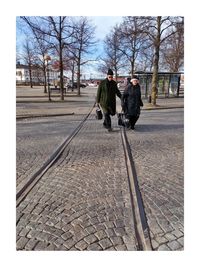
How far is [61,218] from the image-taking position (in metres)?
2.77

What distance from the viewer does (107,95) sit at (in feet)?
23.9

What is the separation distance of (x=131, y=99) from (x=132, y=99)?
3 cm

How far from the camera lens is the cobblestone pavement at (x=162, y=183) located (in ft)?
8.27

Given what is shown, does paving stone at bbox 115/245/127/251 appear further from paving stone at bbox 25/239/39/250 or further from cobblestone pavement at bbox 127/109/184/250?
paving stone at bbox 25/239/39/250

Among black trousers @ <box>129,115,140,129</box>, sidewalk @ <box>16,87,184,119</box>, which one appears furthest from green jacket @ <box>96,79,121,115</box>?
sidewalk @ <box>16,87,184,119</box>

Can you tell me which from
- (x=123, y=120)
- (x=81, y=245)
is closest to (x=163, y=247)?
(x=81, y=245)

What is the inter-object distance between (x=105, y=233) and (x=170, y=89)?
1008 inches

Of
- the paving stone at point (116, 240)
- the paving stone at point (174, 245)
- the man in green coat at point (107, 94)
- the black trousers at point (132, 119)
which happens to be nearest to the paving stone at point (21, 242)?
the paving stone at point (116, 240)

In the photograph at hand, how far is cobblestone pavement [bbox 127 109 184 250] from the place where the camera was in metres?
2.52

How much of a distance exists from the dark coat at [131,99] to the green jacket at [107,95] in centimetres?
35

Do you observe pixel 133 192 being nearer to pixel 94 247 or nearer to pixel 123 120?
pixel 94 247

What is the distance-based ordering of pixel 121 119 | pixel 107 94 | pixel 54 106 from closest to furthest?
pixel 107 94 < pixel 121 119 < pixel 54 106

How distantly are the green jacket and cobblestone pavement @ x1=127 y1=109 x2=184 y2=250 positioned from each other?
1.17 m

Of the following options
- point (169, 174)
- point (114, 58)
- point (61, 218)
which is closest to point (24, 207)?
point (61, 218)
